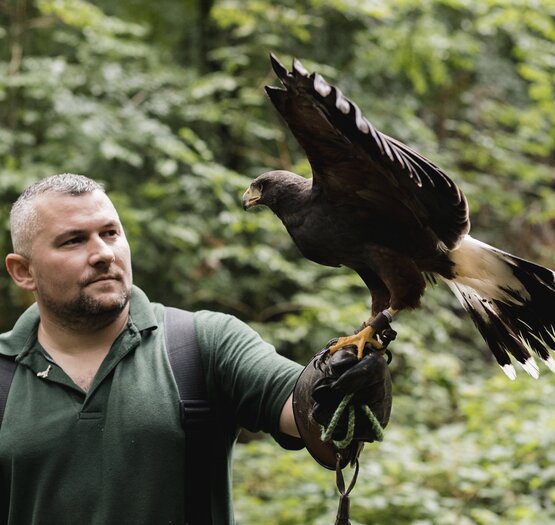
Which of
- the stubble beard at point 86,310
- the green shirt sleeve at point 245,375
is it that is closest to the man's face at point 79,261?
the stubble beard at point 86,310

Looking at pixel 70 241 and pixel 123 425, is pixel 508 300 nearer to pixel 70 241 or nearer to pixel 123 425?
pixel 123 425

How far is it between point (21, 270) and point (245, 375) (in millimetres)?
836

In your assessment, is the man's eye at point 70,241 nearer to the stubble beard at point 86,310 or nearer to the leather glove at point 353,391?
→ the stubble beard at point 86,310

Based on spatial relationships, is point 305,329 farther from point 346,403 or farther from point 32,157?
point 346,403

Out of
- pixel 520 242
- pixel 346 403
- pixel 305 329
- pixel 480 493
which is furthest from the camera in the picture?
pixel 520 242

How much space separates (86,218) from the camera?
2230 mm

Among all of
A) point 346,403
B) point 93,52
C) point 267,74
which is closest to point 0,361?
point 346,403

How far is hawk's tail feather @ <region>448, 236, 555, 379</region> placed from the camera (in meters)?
2.38

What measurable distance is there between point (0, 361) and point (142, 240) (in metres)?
2.97

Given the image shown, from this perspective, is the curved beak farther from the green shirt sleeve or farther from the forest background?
the forest background

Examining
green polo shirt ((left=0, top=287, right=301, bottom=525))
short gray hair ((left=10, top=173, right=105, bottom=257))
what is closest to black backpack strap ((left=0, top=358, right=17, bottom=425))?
green polo shirt ((left=0, top=287, right=301, bottom=525))

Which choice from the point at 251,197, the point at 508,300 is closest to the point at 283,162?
the point at 251,197

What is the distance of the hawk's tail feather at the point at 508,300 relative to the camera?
2.38 metres

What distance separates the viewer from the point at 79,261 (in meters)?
2.20
